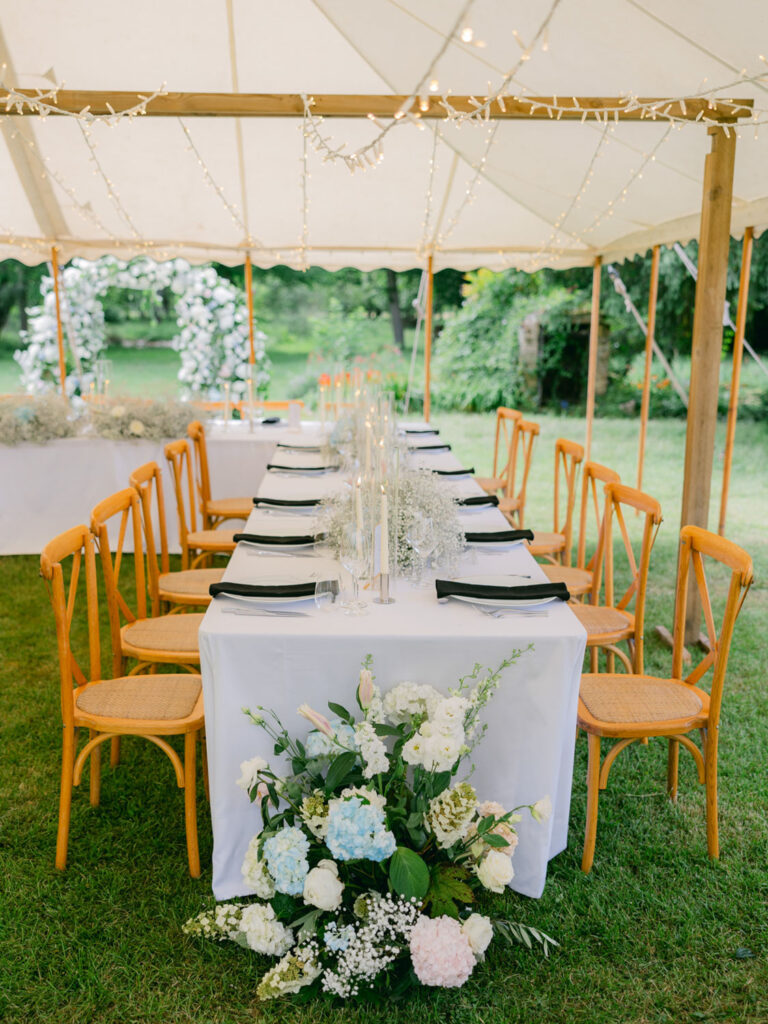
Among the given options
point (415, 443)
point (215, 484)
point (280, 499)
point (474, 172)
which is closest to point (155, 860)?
point (280, 499)

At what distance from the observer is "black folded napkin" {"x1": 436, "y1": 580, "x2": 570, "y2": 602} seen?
7.89 feet

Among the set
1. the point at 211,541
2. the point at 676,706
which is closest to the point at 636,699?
the point at 676,706

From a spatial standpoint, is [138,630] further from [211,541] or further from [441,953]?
[441,953]

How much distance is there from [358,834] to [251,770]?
0.34 meters

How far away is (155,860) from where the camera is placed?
104 inches

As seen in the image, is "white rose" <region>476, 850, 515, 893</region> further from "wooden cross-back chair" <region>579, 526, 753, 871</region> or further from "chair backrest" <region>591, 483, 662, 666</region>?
"chair backrest" <region>591, 483, 662, 666</region>

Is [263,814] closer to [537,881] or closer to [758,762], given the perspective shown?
[537,881]

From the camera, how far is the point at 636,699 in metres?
2.62

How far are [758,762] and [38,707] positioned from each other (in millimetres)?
2771

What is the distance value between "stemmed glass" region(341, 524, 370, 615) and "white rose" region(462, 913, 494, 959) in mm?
782

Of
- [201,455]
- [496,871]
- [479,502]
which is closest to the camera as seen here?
[496,871]

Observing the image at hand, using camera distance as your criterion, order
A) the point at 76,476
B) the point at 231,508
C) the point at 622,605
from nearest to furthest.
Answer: the point at 622,605
the point at 231,508
the point at 76,476

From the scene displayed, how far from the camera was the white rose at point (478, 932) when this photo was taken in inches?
81.7

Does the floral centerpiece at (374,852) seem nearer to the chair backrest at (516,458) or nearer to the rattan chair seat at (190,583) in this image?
the rattan chair seat at (190,583)
